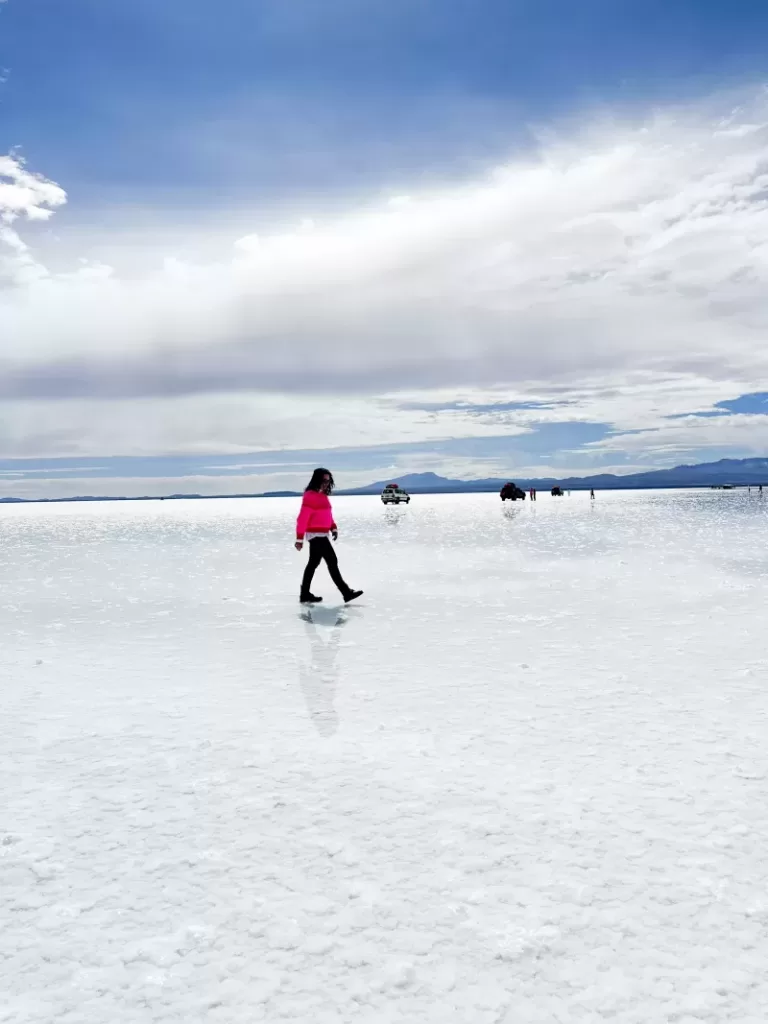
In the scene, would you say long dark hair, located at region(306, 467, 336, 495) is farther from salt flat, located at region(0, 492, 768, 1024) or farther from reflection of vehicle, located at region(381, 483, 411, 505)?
reflection of vehicle, located at region(381, 483, 411, 505)

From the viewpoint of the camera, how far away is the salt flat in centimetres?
301

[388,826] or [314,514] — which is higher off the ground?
[314,514]

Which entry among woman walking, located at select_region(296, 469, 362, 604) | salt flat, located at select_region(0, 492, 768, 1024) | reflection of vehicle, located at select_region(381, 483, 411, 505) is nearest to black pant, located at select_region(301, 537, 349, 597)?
woman walking, located at select_region(296, 469, 362, 604)

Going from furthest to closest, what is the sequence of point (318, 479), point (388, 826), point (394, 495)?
point (394, 495), point (318, 479), point (388, 826)

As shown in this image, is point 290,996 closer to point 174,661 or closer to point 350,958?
point 350,958

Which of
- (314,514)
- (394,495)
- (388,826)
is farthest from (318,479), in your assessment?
(394,495)

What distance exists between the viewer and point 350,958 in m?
3.14

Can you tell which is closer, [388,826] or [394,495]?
[388,826]

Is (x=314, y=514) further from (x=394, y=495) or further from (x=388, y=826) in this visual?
(x=394, y=495)

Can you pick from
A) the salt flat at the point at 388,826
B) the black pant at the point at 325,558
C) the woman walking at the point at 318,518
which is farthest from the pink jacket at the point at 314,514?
the salt flat at the point at 388,826

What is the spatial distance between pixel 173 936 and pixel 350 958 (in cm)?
74

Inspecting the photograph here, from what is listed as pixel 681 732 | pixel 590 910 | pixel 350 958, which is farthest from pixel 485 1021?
pixel 681 732

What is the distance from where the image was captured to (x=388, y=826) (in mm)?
4367

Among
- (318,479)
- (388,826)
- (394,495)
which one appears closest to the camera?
(388,826)
